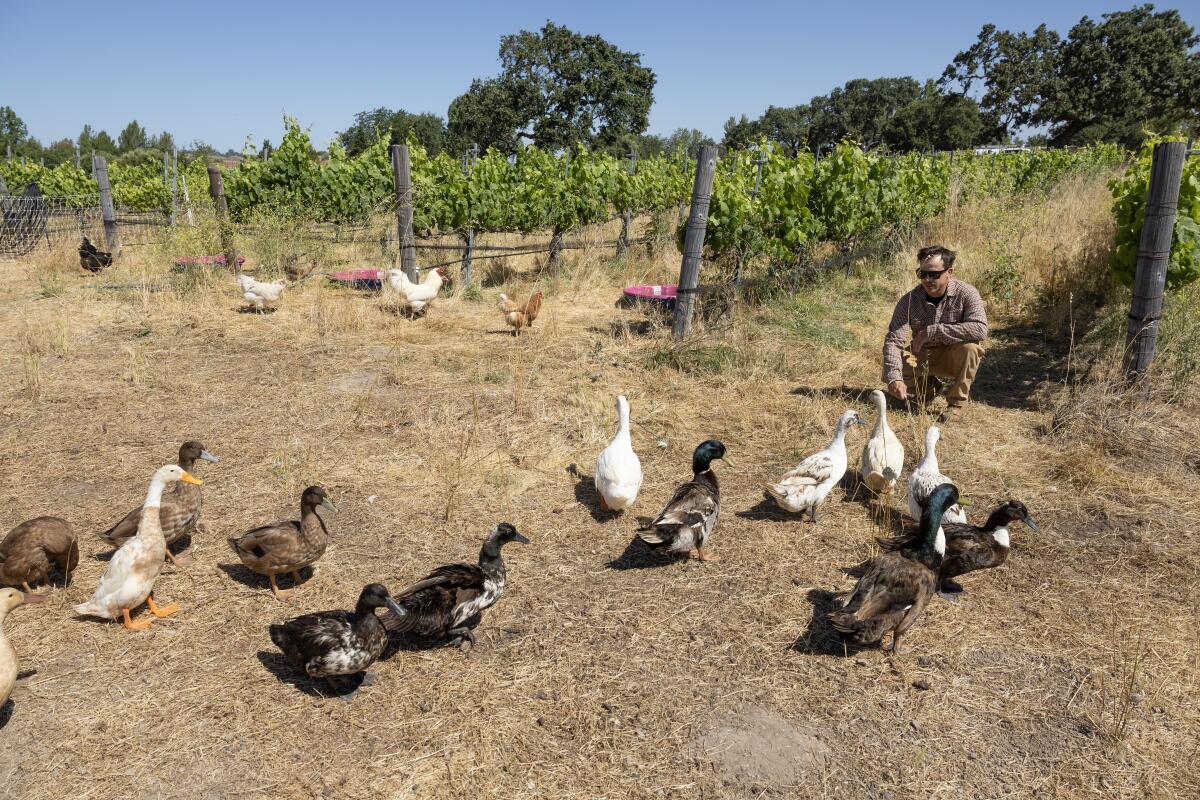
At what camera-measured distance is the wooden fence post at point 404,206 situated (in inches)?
425

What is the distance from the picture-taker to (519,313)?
9727mm

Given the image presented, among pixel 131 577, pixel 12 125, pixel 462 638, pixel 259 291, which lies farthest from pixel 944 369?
pixel 12 125

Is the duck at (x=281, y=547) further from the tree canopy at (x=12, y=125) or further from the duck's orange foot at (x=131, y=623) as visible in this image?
the tree canopy at (x=12, y=125)

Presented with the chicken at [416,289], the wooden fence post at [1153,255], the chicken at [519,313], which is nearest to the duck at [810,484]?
the wooden fence post at [1153,255]

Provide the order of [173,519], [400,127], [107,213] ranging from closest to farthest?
[173,519] → [107,213] → [400,127]

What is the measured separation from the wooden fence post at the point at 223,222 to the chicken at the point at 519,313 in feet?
19.3

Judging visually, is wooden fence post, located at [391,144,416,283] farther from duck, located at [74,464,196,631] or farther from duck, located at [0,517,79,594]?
duck, located at [74,464,196,631]

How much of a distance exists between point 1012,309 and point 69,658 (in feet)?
35.4

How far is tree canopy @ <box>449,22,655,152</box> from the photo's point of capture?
174 feet

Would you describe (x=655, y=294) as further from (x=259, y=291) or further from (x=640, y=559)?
(x=640, y=559)

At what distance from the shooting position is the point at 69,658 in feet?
11.8

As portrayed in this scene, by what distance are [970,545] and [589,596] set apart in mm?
2332

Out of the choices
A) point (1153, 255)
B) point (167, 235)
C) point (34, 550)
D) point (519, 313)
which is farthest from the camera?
point (167, 235)

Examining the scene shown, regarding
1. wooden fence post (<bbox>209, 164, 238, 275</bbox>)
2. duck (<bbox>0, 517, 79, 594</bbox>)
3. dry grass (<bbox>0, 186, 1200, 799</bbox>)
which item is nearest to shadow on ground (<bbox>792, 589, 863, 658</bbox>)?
dry grass (<bbox>0, 186, 1200, 799</bbox>)
